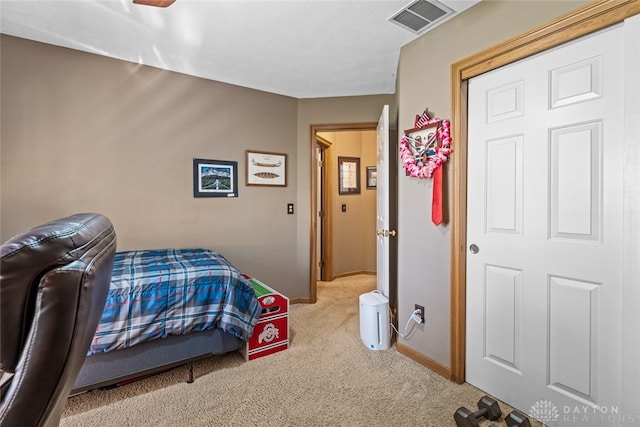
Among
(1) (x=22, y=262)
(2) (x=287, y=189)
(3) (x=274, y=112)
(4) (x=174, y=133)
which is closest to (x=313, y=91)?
(3) (x=274, y=112)

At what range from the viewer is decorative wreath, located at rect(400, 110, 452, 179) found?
1931mm

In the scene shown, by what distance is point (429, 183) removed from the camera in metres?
2.07

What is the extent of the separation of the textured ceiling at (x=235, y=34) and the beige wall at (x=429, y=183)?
0.14 meters

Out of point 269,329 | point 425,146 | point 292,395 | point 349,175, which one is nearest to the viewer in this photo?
point 292,395

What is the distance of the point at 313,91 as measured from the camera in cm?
322

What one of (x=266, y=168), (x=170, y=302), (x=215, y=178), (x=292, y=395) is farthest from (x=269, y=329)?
(x=266, y=168)

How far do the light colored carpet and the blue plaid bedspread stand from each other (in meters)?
0.34

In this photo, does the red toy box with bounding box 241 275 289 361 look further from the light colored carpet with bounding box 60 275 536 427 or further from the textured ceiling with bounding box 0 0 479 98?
the textured ceiling with bounding box 0 0 479 98

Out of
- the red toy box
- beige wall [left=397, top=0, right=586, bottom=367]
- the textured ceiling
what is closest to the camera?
beige wall [left=397, top=0, right=586, bottom=367]

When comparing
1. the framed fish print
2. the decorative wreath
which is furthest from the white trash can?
the framed fish print

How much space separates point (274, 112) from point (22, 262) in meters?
3.00

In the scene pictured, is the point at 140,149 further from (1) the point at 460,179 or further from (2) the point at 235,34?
(1) the point at 460,179

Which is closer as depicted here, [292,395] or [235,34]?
[292,395]

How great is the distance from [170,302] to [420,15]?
2367 millimetres
